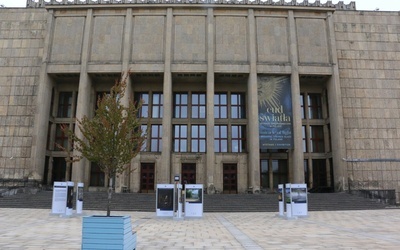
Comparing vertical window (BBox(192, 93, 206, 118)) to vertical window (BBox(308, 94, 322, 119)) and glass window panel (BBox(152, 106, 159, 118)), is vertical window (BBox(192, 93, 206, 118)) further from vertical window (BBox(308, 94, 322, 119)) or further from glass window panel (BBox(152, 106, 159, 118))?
vertical window (BBox(308, 94, 322, 119))

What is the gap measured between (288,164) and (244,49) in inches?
501

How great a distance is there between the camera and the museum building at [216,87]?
3247 cm

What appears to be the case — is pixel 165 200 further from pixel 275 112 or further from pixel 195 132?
pixel 275 112

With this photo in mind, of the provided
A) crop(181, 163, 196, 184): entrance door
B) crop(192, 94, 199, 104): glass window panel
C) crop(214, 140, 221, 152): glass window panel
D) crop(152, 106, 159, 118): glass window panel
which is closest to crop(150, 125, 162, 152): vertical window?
crop(152, 106, 159, 118): glass window panel

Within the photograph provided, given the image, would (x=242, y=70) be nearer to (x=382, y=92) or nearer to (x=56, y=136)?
(x=382, y=92)

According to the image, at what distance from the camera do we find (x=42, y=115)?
32.5 m

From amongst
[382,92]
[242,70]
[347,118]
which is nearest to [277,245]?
[242,70]

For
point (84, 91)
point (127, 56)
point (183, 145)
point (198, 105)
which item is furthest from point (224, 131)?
point (84, 91)

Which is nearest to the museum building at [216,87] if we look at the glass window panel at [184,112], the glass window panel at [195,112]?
the glass window panel at [195,112]

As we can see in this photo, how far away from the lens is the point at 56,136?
1404 inches

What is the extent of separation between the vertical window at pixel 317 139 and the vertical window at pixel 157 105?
1657 cm

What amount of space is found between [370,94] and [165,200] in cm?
2635

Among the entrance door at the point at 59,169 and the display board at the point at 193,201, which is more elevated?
the entrance door at the point at 59,169

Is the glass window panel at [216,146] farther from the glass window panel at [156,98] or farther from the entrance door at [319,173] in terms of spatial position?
the entrance door at [319,173]
